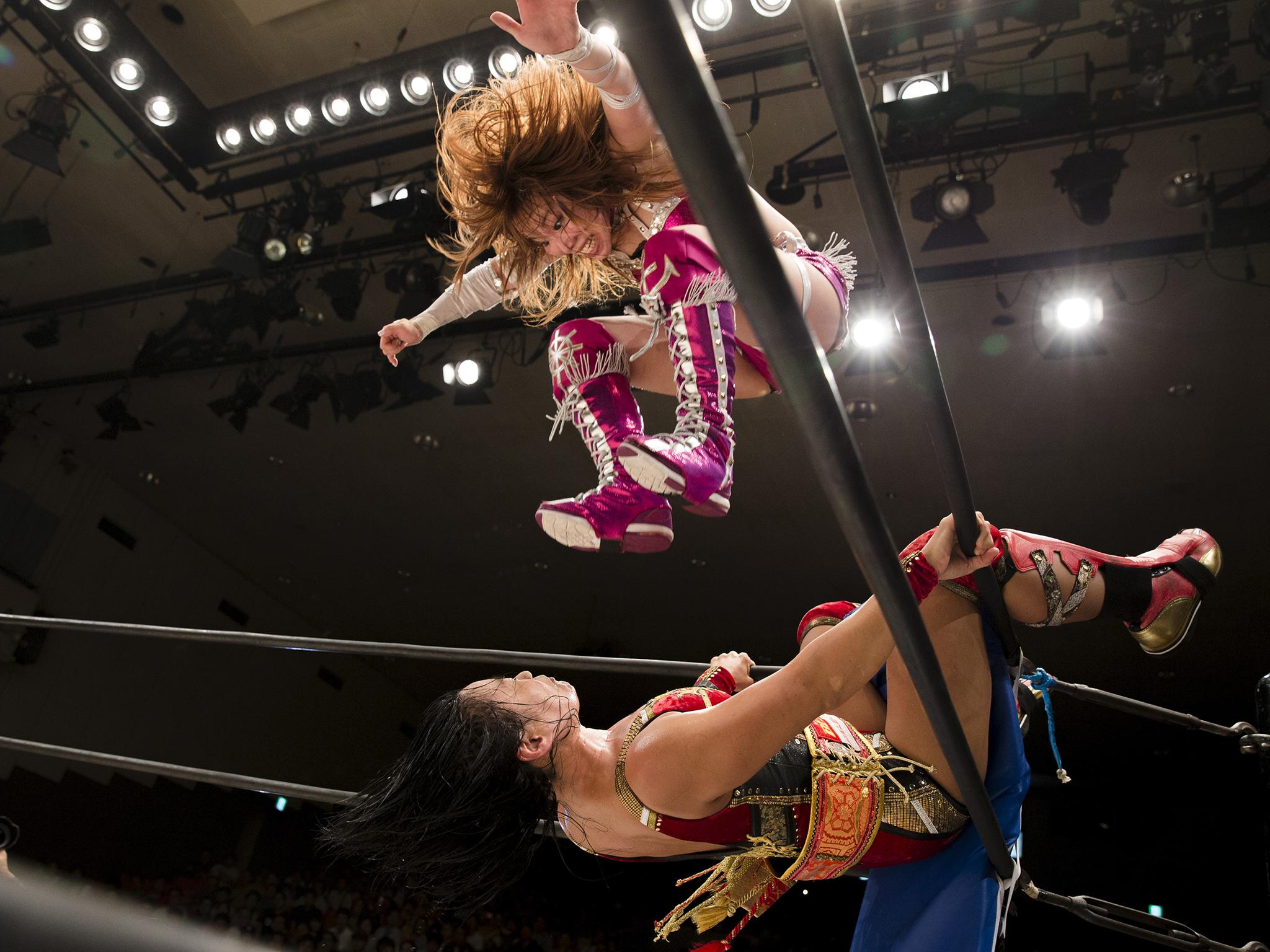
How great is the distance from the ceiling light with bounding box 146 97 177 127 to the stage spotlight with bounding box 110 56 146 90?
92 mm

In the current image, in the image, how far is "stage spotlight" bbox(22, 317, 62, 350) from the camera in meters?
5.74

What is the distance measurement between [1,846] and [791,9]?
3.49m

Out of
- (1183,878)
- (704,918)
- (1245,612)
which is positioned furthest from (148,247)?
(1183,878)

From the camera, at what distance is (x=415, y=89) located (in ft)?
12.1

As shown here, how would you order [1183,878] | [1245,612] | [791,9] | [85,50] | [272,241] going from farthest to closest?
[1183,878] < [1245,612] < [272,241] < [85,50] < [791,9]

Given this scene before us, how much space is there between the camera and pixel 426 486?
6.62 metres

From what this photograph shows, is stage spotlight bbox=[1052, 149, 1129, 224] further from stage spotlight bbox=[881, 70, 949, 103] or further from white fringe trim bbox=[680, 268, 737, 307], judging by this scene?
white fringe trim bbox=[680, 268, 737, 307]

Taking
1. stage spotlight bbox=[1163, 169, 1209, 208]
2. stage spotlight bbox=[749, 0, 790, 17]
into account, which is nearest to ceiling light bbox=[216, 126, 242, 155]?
→ stage spotlight bbox=[749, 0, 790, 17]

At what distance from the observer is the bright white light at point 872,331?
169 inches

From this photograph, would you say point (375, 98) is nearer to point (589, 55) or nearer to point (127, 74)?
point (127, 74)

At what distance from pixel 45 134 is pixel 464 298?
376cm

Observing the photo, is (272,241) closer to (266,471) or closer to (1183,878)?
(266,471)

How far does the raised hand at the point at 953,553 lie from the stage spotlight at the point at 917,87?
9.65 feet

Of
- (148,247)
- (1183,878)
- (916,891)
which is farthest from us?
(1183,878)
